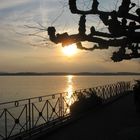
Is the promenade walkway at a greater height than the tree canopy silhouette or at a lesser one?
lesser

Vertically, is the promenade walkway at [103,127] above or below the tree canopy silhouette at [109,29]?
below

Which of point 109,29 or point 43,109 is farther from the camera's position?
point 43,109

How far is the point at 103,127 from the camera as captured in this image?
50.5 feet

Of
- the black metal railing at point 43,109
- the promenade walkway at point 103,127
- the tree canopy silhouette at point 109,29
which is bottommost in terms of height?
the promenade walkway at point 103,127

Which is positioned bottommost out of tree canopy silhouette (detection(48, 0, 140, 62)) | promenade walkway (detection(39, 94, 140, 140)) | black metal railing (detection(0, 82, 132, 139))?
promenade walkway (detection(39, 94, 140, 140))

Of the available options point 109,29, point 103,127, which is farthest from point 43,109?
point 109,29

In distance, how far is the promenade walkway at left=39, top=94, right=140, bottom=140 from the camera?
43.2 feet

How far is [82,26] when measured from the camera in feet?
41.6

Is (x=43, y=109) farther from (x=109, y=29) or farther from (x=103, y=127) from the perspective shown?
(x=109, y=29)

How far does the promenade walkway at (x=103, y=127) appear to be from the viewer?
13.2m

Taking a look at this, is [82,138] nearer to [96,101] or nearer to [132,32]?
[132,32]

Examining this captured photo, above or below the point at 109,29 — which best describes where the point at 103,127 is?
below

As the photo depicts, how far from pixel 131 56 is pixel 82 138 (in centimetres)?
354

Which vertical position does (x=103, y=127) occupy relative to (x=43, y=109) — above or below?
below
